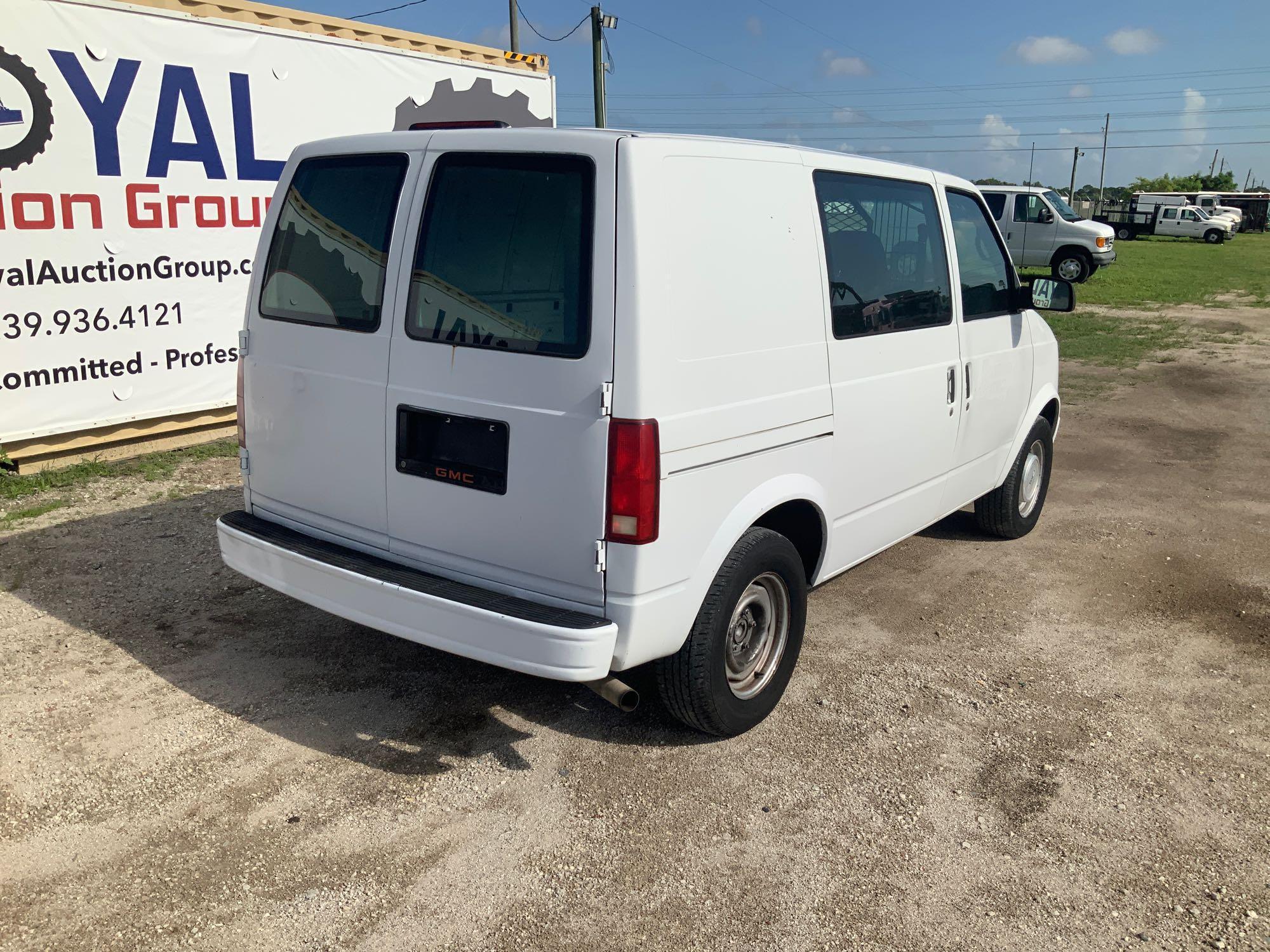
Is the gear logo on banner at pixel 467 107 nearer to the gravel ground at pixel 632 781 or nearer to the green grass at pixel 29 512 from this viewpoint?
the green grass at pixel 29 512

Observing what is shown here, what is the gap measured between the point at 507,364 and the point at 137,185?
18.0 feet

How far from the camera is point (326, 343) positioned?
379 centimetres

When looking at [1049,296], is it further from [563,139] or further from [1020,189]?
[1020,189]

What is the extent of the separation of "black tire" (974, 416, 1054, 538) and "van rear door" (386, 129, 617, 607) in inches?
140

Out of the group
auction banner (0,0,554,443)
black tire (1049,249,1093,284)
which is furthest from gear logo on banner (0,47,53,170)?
black tire (1049,249,1093,284)

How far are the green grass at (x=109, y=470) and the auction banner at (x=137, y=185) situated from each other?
302mm

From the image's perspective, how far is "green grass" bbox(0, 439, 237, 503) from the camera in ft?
23.0

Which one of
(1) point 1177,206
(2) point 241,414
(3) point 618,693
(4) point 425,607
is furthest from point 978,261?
(1) point 1177,206

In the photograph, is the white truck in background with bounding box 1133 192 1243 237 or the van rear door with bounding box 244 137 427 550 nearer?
the van rear door with bounding box 244 137 427 550

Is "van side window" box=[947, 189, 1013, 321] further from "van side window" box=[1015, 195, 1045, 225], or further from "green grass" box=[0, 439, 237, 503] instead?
"van side window" box=[1015, 195, 1045, 225]

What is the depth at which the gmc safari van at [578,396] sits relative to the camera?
10.5 ft

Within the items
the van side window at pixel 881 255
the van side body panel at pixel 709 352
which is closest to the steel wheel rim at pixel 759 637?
the van side body panel at pixel 709 352

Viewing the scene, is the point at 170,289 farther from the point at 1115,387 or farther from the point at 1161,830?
the point at 1115,387

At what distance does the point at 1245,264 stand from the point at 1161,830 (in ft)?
121
